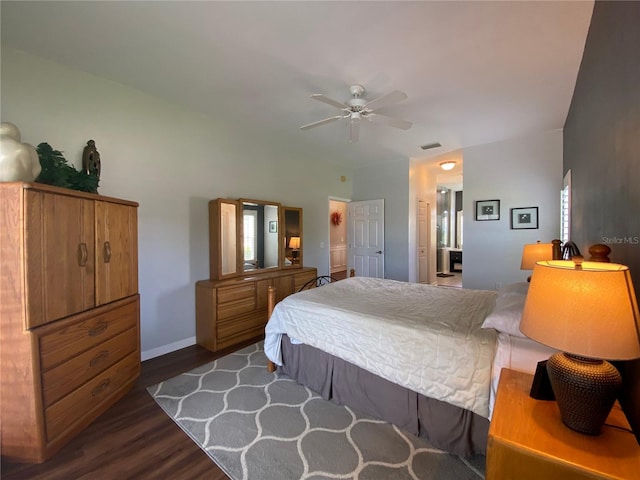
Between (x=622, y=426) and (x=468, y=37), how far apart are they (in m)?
2.39

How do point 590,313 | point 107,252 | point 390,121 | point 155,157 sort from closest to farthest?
point 590,313, point 107,252, point 390,121, point 155,157

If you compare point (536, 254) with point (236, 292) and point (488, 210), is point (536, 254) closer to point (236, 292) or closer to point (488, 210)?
point (488, 210)

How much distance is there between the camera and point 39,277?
5.16ft

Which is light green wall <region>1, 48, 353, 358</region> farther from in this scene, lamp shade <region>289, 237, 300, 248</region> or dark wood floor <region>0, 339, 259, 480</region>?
dark wood floor <region>0, 339, 259, 480</region>

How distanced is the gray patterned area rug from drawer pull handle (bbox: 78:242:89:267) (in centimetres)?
121

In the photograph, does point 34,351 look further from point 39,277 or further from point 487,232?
point 487,232

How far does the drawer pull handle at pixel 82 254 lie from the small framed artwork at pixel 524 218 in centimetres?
525

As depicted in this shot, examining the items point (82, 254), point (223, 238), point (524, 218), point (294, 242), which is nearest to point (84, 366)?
point (82, 254)

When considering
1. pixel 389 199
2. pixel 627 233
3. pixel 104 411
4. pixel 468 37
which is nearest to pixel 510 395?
pixel 627 233

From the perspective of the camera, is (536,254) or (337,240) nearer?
(536,254)

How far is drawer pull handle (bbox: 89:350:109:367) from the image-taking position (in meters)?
1.89

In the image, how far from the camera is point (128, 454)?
165cm

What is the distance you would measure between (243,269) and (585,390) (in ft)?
11.1

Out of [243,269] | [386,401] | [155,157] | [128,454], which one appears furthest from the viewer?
[243,269]
